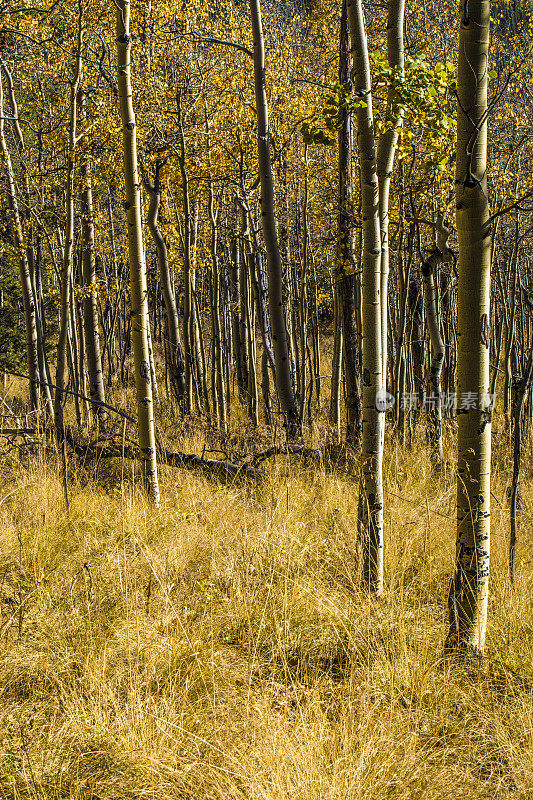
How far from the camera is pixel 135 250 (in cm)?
491

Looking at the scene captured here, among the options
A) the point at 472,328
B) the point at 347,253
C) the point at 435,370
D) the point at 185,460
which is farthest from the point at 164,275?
the point at 472,328

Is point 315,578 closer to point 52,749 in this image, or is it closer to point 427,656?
point 427,656

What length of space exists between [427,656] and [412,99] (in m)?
2.63

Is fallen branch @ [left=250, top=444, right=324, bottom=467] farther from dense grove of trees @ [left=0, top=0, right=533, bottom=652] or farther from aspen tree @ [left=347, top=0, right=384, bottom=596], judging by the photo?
aspen tree @ [left=347, top=0, right=384, bottom=596]

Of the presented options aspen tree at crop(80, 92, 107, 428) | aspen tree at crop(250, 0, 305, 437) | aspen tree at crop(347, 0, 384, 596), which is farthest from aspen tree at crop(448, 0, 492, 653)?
aspen tree at crop(80, 92, 107, 428)

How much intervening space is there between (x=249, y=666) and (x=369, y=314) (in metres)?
1.92

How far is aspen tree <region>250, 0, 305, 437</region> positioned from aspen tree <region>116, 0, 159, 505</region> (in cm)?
266

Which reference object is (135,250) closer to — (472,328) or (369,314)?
(369,314)

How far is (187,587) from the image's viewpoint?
11.7 ft

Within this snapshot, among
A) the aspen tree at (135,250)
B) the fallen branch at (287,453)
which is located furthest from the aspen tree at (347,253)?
the aspen tree at (135,250)

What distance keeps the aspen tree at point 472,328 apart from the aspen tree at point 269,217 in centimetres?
489

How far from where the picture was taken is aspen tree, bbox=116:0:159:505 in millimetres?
4746

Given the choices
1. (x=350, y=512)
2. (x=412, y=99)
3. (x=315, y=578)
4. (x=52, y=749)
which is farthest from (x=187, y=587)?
(x=412, y=99)

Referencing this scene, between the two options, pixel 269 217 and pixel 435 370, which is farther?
pixel 269 217
